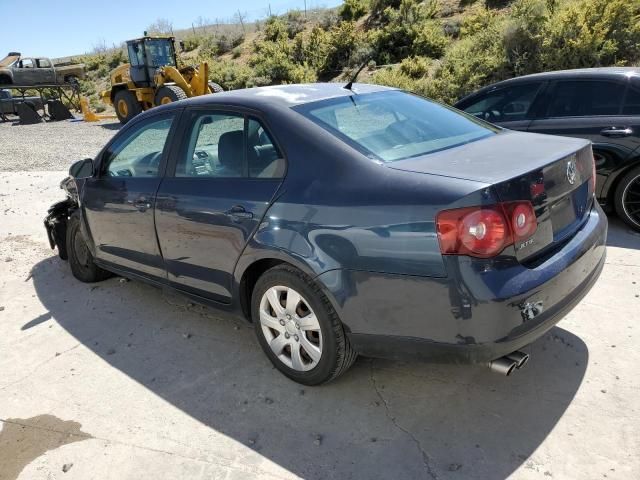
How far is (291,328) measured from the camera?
306cm

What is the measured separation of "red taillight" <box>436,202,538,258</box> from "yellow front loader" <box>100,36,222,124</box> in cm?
1607

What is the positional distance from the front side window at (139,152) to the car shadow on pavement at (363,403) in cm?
120

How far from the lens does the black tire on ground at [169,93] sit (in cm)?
1725

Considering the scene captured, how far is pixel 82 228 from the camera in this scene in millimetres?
4707

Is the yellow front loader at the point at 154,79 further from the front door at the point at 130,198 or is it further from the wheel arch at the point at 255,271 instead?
the wheel arch at the point at 255,271

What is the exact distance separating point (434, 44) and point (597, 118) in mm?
18053

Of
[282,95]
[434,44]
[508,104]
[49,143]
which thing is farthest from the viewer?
[434,44]

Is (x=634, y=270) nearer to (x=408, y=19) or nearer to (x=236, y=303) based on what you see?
(x=236, y=303)

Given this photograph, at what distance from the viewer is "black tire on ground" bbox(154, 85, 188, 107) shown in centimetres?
1725

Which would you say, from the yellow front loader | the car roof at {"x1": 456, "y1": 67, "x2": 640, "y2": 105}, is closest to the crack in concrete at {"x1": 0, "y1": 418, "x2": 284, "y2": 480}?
the car roof at {"x1": 456, "y1": 67, "x2": 640, "y2": 105}

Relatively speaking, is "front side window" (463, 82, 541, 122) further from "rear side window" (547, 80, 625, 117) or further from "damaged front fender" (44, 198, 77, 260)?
"damaged front fender" (44, 198, 77, 260)

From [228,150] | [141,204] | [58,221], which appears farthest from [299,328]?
[58,221]

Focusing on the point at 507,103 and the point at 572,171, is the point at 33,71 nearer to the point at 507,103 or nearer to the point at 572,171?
the point at 507,103

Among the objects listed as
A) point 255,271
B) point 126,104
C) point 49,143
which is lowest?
point 255,271
